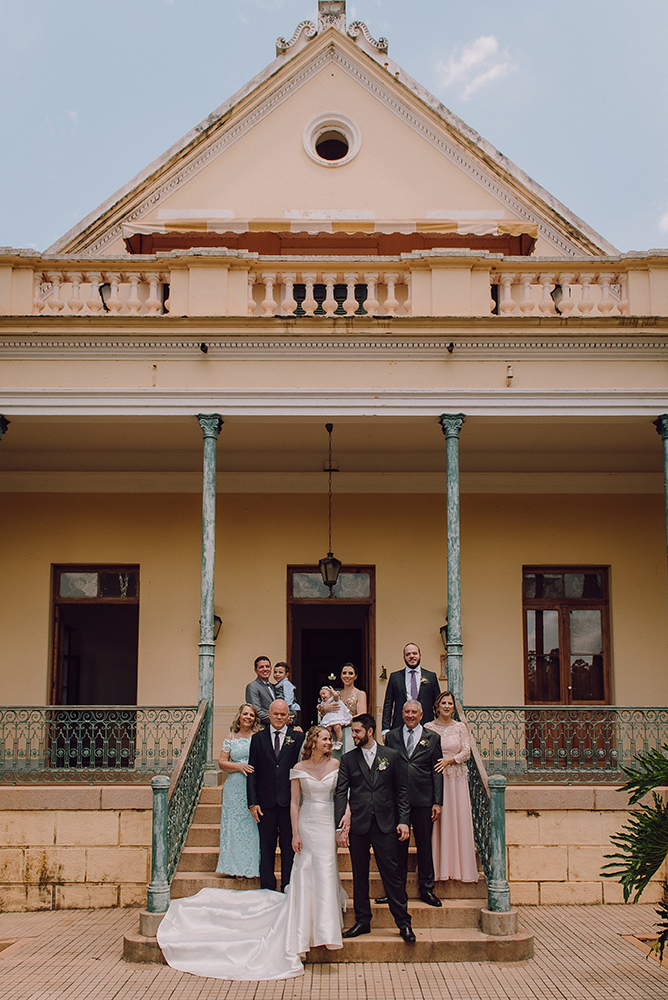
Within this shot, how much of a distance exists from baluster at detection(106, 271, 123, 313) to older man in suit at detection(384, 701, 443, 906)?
17.4 ft

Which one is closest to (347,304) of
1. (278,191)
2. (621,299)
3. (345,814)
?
(621,299)

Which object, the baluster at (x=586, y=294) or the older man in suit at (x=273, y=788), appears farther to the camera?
the baluster at (x=586, y=294)

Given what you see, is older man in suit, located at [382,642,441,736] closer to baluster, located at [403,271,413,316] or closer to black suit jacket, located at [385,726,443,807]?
black suit jacket, located at [385,726,443,807]

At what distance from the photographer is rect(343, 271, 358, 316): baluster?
977 cm

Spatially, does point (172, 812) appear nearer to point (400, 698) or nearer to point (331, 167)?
point (400, 698)

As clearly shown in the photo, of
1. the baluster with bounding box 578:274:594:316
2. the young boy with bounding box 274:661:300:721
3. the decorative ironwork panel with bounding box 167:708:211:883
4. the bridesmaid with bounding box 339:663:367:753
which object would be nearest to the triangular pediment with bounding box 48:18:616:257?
the baluster with bounding box 578:274:594:316

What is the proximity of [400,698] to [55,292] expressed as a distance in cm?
559

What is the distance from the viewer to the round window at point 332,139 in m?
13.3

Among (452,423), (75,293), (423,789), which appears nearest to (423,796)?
(423,789)

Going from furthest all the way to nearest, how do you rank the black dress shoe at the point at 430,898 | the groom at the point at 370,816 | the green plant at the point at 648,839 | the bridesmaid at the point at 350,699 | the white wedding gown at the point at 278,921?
1. the bridesmaid at the point at 350,699
2. the black dress shoe at the point at 430,898
3. the groom at the point at 370,816
4. the white wedding gown at the point at 278,921
5. the green plant at the point at 648,839

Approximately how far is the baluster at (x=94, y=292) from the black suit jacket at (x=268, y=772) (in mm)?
5033

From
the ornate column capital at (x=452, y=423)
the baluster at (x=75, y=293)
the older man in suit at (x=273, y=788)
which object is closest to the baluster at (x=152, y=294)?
the baluster at (x=75, y=293)

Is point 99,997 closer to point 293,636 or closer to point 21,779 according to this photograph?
point 21,779

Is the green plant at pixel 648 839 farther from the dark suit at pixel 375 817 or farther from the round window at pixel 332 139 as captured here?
the round window at pixel 332 139
